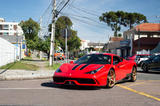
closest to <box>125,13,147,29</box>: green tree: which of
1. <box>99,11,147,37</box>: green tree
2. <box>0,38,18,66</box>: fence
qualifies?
<box>99,11,147,37</box>: green tree

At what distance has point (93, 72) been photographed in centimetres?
725

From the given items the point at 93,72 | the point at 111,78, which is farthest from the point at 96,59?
the point at 93,72

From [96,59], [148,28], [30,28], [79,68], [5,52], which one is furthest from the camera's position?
[148,28]

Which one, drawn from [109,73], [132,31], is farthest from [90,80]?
[132,31]

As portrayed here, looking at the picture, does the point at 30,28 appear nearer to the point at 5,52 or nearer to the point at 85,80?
the point at 5,52

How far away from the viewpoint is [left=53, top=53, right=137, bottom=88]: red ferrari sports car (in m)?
7.20

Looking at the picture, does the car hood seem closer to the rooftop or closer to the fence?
the fence

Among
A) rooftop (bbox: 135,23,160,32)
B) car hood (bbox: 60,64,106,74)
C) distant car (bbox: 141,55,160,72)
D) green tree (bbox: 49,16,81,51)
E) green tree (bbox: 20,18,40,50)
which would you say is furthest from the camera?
green tree (bbox: 49,16,81,51)

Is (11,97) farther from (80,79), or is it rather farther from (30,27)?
(30,27)

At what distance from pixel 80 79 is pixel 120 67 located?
2.32m

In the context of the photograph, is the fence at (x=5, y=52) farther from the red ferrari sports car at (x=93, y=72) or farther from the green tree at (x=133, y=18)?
the green tree at (x=133, y=18)

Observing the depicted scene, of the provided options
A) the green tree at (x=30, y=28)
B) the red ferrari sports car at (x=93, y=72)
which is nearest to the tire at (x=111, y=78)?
the red ferrari sports car at (x=93, y=72)

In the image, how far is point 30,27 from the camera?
39.9 m

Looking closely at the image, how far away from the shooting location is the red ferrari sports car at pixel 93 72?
7.20m
